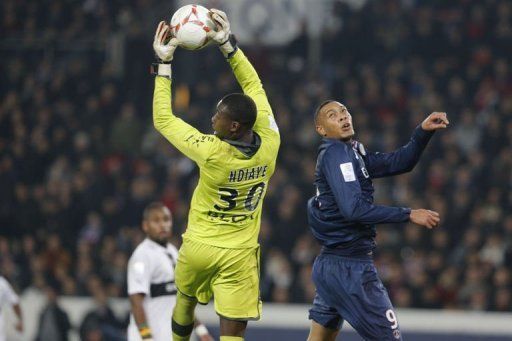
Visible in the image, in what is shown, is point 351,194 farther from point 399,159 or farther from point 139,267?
point 139,267

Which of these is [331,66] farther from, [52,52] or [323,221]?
[323,221]

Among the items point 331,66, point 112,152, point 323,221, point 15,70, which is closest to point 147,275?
point 323,221

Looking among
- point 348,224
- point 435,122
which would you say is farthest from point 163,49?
point 435,122

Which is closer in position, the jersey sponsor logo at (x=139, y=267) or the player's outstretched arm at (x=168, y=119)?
the player's outstretched arm at (x=168, y=119)

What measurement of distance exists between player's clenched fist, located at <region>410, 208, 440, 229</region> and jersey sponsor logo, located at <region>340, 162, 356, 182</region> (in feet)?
1.74

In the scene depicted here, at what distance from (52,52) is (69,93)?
1635mm

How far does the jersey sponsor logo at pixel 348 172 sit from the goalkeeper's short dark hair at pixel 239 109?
26.8 inches

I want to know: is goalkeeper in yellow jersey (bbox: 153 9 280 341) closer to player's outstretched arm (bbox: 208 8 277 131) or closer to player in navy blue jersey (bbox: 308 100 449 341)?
player's outstretched arm (bbox: 208 8 277 131)

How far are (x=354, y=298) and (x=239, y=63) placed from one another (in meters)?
1.83

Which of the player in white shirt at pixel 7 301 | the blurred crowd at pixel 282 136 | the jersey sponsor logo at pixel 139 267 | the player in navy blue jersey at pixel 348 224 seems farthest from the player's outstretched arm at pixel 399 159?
the blurred crowd at pixel 282 136

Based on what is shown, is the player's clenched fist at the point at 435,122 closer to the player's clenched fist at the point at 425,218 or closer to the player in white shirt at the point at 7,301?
the player's clenched fist at the point at 425,218

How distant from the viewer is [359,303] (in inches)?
296

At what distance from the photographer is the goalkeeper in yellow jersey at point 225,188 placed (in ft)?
24.3

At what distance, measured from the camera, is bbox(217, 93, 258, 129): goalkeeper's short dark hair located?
290 inches
